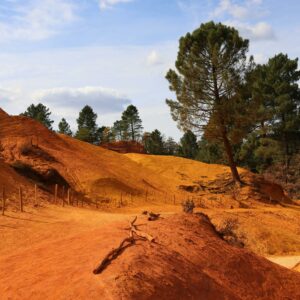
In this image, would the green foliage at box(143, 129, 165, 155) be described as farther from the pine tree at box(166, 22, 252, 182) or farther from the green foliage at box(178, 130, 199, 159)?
the pine tree at box(166, 22, 252, 182)

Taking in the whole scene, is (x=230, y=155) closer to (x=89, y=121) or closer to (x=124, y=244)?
(x=124, y=244)

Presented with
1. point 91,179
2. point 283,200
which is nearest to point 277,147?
point 283,200

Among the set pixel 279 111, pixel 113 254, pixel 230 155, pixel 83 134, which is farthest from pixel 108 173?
pixel 83 134

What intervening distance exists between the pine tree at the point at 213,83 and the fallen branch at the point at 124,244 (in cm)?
2258

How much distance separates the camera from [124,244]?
930 cm

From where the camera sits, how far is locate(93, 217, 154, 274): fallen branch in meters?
7.94

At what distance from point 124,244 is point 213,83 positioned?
25303mm

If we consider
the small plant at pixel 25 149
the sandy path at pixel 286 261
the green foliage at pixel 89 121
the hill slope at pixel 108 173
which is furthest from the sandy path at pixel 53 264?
the green foliage at pixel 89 121

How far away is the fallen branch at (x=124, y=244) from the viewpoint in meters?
7.94

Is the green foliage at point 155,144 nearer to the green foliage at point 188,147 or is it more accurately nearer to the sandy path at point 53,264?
the green foliage at point 188,147

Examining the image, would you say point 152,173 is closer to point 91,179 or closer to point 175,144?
point 91,179

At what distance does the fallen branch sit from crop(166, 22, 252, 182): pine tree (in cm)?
2258

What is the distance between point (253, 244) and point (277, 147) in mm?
29716

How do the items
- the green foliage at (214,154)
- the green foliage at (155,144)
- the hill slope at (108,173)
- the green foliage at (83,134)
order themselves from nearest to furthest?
the hill slope at (108,173) < the green foliage at (214,154) < the green foliage at (83,134) < the green foliage at (155,144)
